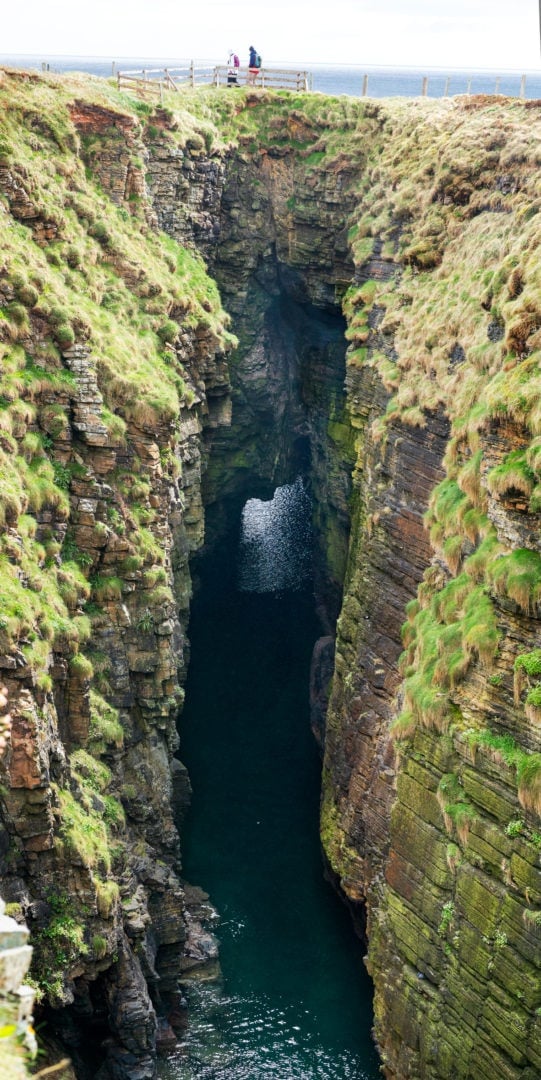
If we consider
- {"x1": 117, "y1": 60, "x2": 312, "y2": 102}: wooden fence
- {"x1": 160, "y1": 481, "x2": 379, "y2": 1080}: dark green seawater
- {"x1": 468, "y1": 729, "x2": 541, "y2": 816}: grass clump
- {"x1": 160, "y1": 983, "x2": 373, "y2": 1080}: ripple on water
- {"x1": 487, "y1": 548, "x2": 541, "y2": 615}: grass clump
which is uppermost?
{"x1": 117, "y1": 60, "x2": 312, "y2": 102}: wooden fence

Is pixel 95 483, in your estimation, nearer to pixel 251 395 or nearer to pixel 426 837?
pixel 426 837

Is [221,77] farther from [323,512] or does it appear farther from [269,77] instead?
[323,512]

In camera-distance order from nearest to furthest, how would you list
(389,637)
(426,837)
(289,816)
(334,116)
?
(426,837), (389,637), (289,816), (334,116)

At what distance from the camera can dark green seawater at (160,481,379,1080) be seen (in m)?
58.8

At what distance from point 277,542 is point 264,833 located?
29.0 m

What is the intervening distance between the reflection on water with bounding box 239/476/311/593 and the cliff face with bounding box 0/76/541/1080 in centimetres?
1184

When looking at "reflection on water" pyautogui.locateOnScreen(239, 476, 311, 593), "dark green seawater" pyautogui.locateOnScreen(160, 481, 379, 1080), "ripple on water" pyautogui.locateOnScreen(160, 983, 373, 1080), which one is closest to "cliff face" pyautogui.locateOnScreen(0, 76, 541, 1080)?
"ripple on water" pyautogui.locateOnScreen(160, 983, 373, 1080)

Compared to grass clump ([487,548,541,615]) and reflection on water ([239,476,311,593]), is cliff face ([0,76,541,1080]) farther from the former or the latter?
reflection on water ([239,476,311,593])

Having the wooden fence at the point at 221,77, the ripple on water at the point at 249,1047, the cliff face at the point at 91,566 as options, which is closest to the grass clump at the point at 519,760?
the cliff face at the point at 91,566

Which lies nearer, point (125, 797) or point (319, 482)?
point (125, 797)

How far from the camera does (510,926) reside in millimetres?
40125

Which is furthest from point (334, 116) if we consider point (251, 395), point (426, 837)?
point (426, 837)

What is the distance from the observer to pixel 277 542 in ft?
318

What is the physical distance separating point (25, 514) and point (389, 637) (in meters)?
18.5
